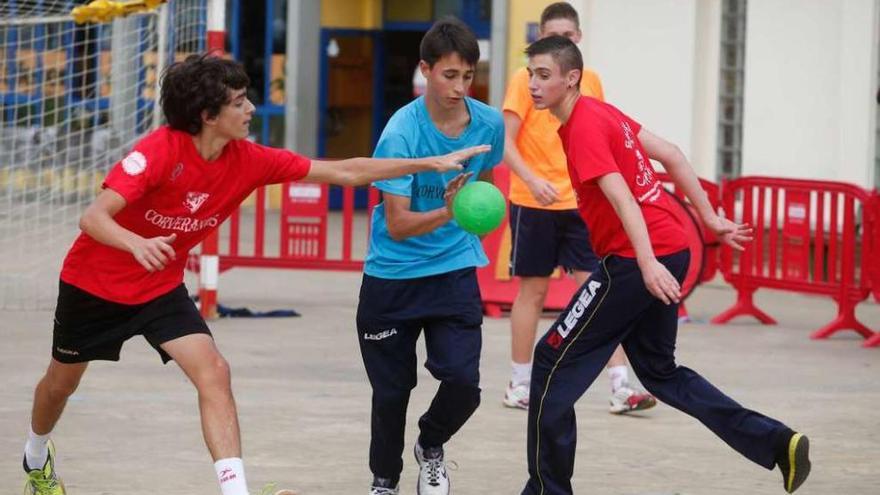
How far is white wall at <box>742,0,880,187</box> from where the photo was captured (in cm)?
1486

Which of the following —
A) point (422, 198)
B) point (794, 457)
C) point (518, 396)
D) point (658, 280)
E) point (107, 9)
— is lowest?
point (518, 396)

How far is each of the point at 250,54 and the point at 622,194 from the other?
15998mm

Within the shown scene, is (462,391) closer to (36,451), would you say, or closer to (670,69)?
(36,451)

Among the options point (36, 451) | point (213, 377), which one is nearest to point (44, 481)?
point (36, 451)

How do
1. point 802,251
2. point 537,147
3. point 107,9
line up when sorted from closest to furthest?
point 537,147, point 107,9, point 802,251

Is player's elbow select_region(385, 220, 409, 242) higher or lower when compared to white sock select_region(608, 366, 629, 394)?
higher

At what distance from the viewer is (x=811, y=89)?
15375mm

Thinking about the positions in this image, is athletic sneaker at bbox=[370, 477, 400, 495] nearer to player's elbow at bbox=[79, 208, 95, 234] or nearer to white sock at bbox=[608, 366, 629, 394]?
player's elbow at bbox=[79, 208, 95, 234]

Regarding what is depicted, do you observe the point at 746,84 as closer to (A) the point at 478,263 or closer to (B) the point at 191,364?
(A) the point at 478,263

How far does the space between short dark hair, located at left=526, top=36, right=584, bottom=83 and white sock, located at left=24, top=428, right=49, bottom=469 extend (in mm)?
2417

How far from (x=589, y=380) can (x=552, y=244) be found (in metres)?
2.52

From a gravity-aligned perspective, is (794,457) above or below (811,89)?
below

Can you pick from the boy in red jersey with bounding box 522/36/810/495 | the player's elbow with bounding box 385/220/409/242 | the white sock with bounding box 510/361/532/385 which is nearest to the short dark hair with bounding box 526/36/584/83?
the boy in red jersey with bounding box 522/36/810/495

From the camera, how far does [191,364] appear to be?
5.97 m
